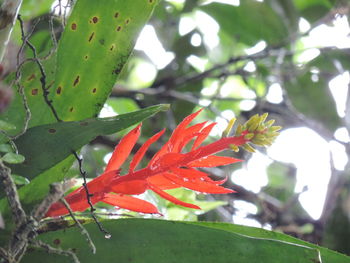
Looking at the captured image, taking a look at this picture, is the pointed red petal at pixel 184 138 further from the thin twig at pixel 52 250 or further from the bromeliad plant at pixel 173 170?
the thin twig at pixel 52 250

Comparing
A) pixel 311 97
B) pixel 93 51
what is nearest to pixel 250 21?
pixel 311 97

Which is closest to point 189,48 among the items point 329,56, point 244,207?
point 329,56

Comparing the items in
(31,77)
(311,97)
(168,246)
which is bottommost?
(311,97)

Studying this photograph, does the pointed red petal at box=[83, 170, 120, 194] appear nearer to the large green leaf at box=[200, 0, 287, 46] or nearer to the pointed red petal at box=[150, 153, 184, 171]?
the pointed red petal at box=[150, 153, 184, 171]

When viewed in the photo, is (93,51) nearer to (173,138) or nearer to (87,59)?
(87,59)

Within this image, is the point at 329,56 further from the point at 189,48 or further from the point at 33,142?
the point at 33,142

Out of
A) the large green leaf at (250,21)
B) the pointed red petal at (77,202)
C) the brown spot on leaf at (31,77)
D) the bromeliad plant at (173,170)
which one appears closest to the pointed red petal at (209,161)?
the bromeliad plant at (173,170)
